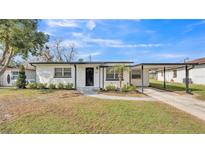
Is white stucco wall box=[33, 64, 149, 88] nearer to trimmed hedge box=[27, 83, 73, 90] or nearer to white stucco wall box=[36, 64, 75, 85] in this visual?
white stucco wall box=[36, 64, 75, 85]

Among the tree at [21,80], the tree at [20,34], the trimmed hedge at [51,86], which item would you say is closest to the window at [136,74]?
the trimmed hedge at [51,86]

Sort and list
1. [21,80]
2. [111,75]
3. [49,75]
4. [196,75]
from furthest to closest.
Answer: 1. [196,75]
2. [49,75]
3. [111,75]
4. [21,80]

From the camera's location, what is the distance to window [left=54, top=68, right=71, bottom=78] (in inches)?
757

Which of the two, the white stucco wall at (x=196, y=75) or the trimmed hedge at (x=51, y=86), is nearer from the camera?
the trimmed hedge at (x=51, y=86)

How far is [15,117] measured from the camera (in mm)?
7375

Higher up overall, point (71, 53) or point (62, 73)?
point (71, 53)

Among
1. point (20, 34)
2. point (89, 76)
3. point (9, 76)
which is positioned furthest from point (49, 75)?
point (9, 76)

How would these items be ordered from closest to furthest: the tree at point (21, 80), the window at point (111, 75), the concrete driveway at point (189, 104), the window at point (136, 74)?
the concrete driveway at point (189, 104), the tree at point (21, 80), the window at point (111, 75), the window at point (136, 74)

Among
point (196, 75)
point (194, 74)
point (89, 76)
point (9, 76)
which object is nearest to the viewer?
point (89, 76)

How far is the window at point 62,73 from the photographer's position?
63.1ft

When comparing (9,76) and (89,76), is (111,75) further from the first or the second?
(9,76)

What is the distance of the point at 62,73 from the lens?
19281 mm

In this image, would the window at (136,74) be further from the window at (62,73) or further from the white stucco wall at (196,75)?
the white stucco wall at (196,75)
